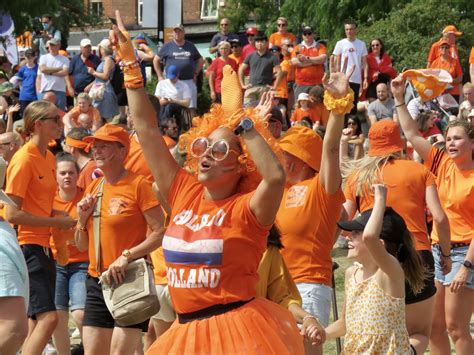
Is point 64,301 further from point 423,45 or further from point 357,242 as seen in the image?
point 423,45

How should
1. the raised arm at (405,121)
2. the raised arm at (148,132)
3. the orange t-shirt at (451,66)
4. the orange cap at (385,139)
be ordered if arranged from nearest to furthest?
the raised arm at (148,132)
the orange cap at (385,139)
the raised arm at (405,121)
the orange t-shirt at (451,66)

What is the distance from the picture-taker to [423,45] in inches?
823

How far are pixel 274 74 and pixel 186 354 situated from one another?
1412cm

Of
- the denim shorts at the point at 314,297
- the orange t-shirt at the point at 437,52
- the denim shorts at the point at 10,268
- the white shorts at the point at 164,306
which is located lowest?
the orange t-shirt at the point at 437,52

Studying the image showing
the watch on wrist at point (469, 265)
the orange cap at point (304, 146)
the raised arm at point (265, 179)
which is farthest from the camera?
the watch on wrist at point (469, 265)

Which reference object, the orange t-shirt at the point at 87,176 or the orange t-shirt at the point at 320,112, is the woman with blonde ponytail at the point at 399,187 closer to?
the orange t-shirt at the point at 87,176

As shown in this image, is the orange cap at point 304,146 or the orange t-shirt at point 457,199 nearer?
the orange cap at point 304,146

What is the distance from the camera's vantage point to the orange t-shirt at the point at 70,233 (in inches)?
324

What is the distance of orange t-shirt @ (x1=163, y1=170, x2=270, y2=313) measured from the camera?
16.1 ft

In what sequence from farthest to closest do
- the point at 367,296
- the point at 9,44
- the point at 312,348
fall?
the point at 9,44 → the point at 312,348 → the point at 367,296

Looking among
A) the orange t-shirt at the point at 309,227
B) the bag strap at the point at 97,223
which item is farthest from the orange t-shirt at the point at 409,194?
the bag strap at the point at 97,223

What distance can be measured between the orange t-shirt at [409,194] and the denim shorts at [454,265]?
1.09 feet

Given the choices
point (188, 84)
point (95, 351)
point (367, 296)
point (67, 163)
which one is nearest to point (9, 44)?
point (188, 84)

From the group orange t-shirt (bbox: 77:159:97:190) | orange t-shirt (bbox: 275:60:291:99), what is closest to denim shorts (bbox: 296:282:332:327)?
orange t-shirt (bbox: 77:159:97:190)
